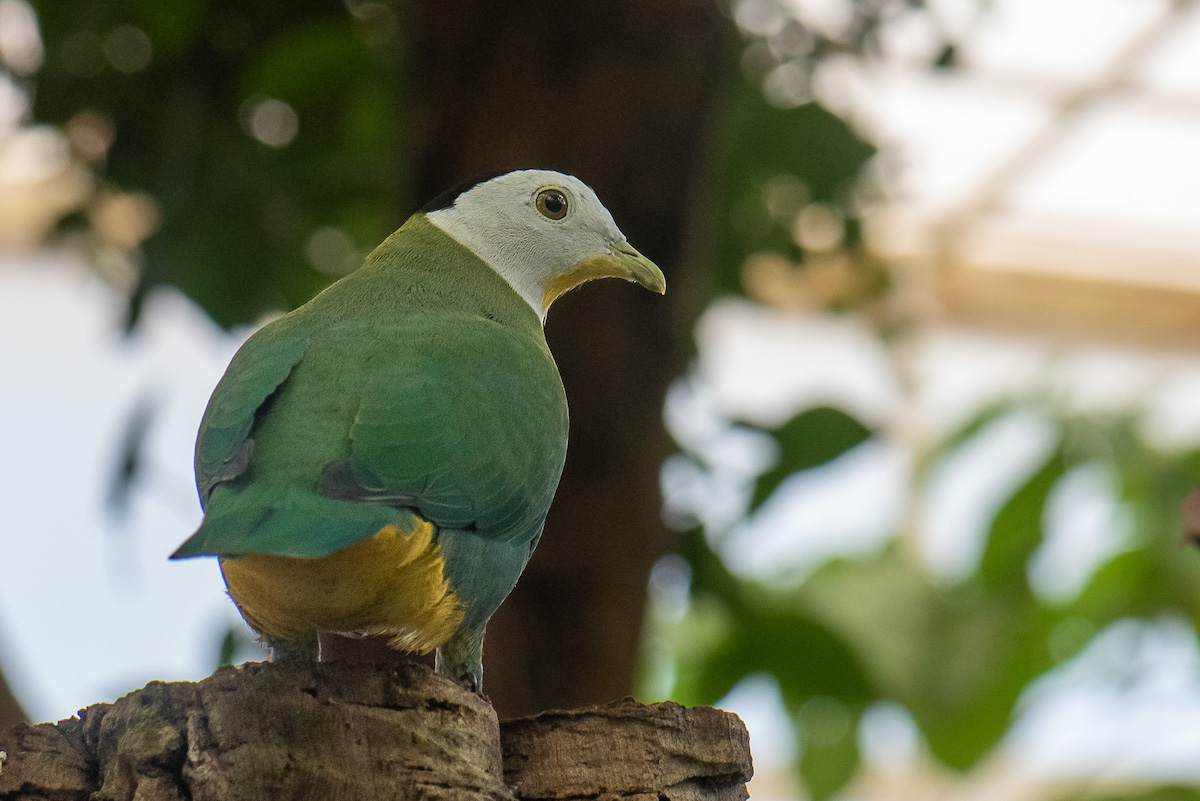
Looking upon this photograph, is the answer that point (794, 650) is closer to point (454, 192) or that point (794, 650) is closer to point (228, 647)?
point (228, 647)

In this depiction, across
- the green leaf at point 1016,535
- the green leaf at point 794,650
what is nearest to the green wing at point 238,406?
the green leaf at point 794,650

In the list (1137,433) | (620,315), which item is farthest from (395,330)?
(1137,433)

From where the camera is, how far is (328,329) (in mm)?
973

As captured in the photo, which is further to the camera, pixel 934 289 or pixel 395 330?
pixel 934 289

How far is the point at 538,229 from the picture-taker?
112 centimetres

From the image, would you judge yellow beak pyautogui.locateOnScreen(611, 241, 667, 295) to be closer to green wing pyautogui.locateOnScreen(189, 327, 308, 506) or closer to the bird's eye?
the bird's eye

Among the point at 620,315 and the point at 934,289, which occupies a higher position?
the point at 934,289

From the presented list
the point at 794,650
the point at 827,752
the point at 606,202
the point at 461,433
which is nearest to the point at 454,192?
the point at 461,433

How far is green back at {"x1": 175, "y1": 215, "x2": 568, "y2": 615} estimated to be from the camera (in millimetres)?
808

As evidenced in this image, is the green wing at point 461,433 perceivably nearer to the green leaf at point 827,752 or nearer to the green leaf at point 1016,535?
the green leaf at point 827,752

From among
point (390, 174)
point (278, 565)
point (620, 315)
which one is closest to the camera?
point (278, 565)

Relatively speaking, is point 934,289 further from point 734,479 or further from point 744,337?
point 734,479

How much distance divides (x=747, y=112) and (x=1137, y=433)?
2279 mm

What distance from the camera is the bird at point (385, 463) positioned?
0.82 m
